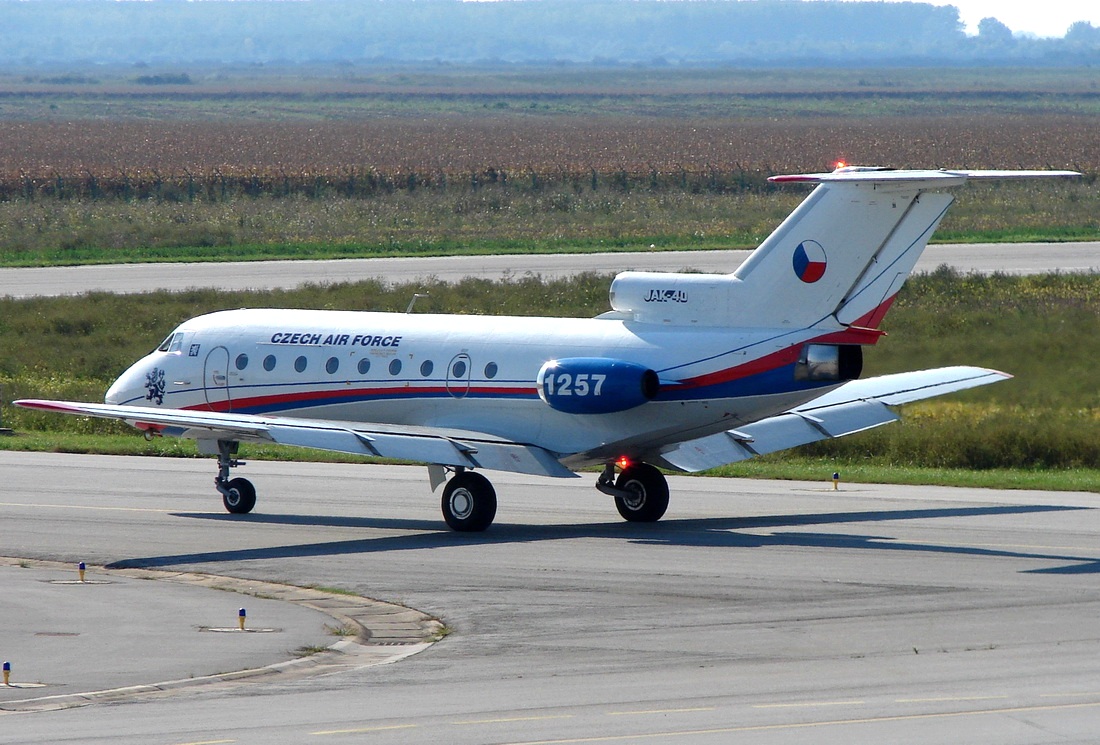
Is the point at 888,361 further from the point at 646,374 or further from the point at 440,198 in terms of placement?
the point at 440,198

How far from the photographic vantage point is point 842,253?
23.1m

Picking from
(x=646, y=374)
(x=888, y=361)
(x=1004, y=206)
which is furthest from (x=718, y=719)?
(x=1004, y=206)

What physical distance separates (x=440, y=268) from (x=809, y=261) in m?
37.6

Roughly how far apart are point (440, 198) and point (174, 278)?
25.8 meters

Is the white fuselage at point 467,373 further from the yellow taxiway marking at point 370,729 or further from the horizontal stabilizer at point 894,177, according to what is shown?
the yellow taxiway marking at point 370,729

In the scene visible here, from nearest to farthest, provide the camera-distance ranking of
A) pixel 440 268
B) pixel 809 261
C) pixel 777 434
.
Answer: pixel 809 261 → pixel 777 434 → pixel 440 268

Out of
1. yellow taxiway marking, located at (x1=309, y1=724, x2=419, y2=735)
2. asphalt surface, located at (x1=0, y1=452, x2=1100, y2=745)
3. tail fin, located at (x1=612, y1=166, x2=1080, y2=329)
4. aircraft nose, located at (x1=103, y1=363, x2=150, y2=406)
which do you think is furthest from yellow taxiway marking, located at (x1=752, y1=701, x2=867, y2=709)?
aircraft nose, located at (x1=103, y1=363, x2=150, y2=406)

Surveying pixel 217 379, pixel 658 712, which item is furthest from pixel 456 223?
pixel 658 712

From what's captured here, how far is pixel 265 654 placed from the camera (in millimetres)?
16125

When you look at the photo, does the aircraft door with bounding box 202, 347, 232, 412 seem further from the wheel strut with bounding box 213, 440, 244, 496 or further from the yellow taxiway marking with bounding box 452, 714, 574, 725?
the yellow taxiway marking with bounding box 452, 714, 574, 725

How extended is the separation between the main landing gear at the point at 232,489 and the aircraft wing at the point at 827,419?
6936 millimetres

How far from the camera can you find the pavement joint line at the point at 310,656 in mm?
14289

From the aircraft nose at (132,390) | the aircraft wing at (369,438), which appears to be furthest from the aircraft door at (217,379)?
the aircraft wing at (369,438)

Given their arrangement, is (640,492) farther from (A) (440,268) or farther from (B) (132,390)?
(A) (440,268)
